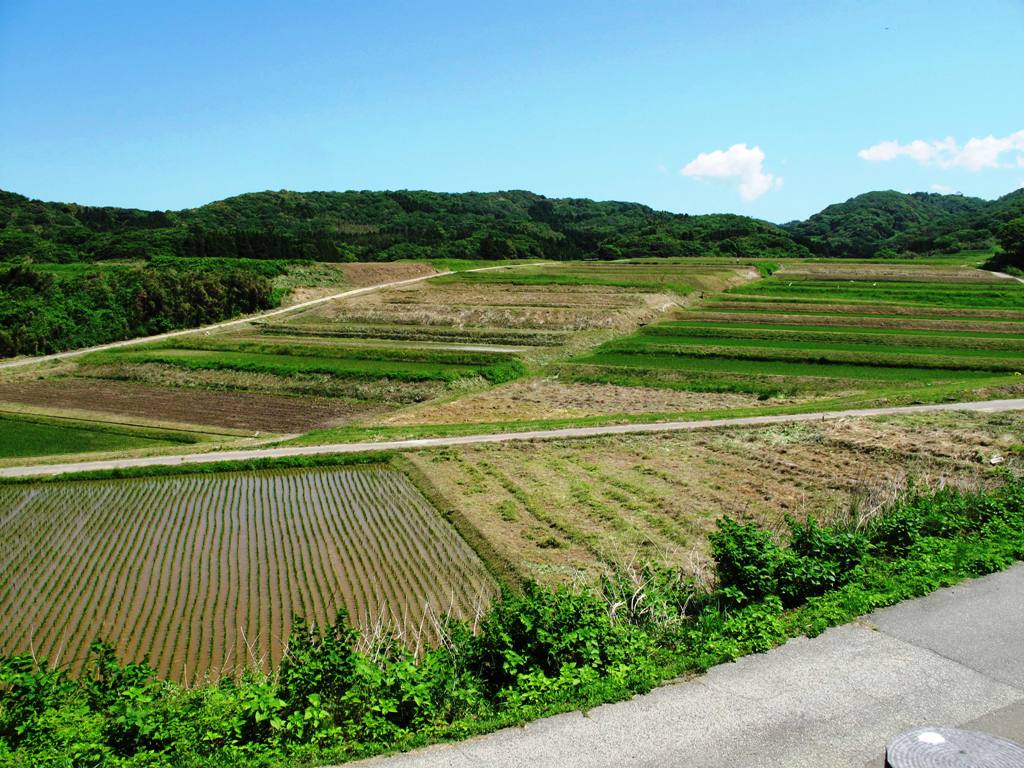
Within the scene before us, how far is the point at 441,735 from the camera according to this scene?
26.3ft

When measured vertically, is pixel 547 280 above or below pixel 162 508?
above

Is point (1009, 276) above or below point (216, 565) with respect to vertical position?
above

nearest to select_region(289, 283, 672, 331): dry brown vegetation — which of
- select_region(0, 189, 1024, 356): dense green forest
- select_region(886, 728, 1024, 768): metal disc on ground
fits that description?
select_region(0, 189, 1024, 356): dense green forest

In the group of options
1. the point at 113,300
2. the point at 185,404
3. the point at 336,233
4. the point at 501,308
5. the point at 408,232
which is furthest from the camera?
the point at 336,233

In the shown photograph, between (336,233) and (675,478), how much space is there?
5001 inches

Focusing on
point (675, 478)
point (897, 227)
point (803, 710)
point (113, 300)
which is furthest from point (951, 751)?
point (897, 227)

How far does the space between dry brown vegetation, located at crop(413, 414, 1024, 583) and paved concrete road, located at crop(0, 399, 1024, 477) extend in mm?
1043

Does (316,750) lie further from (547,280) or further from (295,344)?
(547,280)

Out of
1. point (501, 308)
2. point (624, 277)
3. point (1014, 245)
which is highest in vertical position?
point (1014, 245)

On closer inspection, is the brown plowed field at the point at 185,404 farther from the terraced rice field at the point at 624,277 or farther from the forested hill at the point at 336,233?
the forested hill at the point at 336,233

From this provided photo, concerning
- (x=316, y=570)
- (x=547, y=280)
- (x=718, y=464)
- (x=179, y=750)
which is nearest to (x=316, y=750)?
(x=179, y=750)

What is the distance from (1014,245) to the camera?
75750mm

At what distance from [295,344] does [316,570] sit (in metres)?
35.4

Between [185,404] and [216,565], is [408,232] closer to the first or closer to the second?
[185,404]
